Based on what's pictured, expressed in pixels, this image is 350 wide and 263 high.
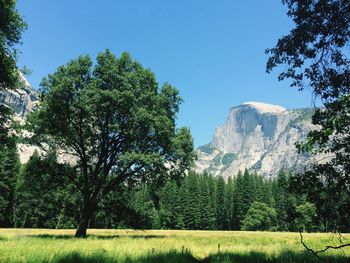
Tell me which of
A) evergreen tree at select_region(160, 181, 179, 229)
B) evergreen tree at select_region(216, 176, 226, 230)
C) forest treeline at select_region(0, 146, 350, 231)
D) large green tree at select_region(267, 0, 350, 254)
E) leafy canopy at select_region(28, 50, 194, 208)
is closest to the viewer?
large green tree at select_region(267, 0, 350, 254)

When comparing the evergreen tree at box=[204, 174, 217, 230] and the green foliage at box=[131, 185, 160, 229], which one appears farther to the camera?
the evergreen tree at box=[204, 174, 217, 230]

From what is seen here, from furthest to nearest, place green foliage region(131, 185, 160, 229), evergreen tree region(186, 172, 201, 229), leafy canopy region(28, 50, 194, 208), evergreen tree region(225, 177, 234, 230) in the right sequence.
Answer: evergreen tree region(225, 177, 234, 230) < evergreen tree region(186, 172, 201, 229) < green foliage region(131, 185, 160, 229) < leafy canopy region(28, 50, 194, 208)

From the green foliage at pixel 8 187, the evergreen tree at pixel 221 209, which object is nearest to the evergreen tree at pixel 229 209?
the evergreen tree at pixel 221 209

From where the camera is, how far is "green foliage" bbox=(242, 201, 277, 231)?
95.2 metres

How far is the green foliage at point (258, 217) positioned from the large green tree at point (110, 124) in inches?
2931

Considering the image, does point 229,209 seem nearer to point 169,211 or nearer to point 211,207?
point 211,207

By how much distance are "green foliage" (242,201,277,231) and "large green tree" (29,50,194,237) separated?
2931 inches

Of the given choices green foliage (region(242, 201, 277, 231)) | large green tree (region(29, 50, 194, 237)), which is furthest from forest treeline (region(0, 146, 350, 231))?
large green tree (region(29, 50, 194, 237))

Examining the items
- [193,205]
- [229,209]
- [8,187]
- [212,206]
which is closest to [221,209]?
[229,209]

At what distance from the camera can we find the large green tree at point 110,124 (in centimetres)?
2473

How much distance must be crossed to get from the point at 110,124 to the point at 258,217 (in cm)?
8025

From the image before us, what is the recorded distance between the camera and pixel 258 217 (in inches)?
3750

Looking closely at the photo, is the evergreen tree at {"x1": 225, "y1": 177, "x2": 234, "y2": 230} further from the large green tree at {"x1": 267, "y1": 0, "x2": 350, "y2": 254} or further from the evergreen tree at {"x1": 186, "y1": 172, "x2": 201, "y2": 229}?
the large green tree at {"x1": 267, "y1": 0, "x2": 350, "y2": 254}

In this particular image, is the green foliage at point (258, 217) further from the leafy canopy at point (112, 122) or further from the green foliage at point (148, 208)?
the leafy canopy at point (112, 122)
